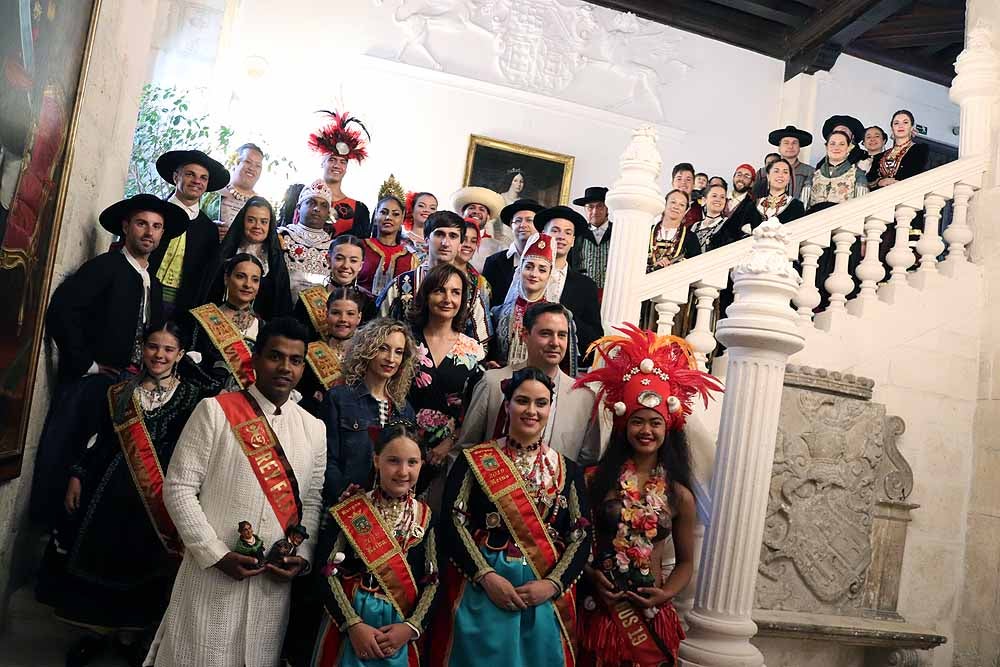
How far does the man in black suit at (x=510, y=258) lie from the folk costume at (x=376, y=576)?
2.10 metres

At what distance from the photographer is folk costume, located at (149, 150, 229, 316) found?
4.60 metres

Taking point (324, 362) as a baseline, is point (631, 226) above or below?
above

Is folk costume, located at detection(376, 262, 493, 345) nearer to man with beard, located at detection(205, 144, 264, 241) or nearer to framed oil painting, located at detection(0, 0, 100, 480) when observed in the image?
framed oil painting, located at detection(0, 0, 100, 480)

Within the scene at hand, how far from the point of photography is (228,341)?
12.6 ft

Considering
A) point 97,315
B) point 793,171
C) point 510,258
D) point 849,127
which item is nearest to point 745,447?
point 510,258

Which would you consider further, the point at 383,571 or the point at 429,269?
the point at 429,269

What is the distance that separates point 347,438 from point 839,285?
301cm

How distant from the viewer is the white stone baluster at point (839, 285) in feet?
16.3

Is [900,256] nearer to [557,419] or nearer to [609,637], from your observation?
[557,419]

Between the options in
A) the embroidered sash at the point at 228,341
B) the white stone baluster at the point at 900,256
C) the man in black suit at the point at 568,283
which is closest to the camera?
the embroidered sash at the point at 228,341

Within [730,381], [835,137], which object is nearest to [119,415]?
[730,381]

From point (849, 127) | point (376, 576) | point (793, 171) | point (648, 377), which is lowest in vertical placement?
point (376, 576)

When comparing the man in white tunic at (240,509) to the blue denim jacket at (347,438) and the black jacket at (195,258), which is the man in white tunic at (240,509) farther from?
the black jacket at (195,258)

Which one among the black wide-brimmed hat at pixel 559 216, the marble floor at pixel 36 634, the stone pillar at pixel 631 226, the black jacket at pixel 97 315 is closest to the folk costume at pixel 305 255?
the black jacket at pixel 97 315
